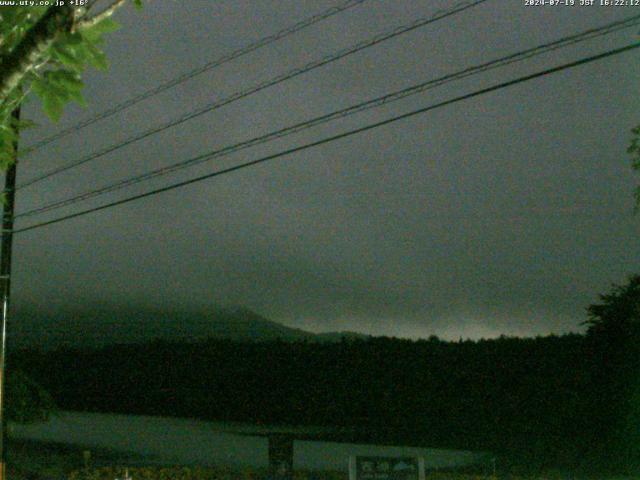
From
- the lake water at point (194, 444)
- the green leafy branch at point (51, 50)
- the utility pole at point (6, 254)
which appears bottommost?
the lake water at point (194, 444)

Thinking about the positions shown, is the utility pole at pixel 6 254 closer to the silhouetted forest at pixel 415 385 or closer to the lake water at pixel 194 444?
the lake water at pixel 194 444

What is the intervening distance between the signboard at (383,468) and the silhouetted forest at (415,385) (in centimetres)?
886

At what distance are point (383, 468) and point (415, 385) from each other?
18456 millimetres

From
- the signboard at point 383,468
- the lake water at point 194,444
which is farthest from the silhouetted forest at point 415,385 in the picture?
the signboard at point 383,468

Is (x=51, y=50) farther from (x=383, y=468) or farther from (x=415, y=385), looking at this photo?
Answer: (x=415, y=385)

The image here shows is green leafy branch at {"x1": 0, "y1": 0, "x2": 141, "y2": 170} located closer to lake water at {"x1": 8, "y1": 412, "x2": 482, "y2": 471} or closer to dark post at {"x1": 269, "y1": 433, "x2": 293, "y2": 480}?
dark post at {"x1": 269, "y1": 433, "x2": 293, "y2": 480}

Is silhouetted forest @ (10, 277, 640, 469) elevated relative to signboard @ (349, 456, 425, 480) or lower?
elevated

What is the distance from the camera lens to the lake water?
19.6 meters

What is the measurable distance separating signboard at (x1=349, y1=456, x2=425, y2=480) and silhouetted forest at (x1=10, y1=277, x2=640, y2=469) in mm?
8861

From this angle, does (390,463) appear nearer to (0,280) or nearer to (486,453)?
(0,280)

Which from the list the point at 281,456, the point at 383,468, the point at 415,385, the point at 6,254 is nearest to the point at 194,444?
the point at 415,385

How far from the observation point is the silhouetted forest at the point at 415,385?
21297 millimetres

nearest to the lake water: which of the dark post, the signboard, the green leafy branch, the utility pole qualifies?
the dark post

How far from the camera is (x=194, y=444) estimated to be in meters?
24.5
